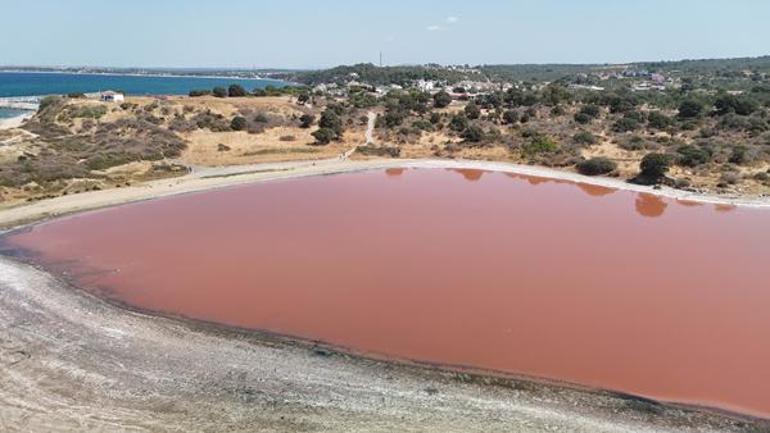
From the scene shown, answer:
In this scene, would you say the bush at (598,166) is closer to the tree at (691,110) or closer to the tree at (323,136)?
the tree at (691,110)

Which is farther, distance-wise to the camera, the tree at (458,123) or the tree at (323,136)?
the tree at (458,123)

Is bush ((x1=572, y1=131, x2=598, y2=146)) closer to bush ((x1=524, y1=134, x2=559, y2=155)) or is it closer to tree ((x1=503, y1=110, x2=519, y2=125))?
bush ((x1=524, y1=134, x2=559, y2=155))

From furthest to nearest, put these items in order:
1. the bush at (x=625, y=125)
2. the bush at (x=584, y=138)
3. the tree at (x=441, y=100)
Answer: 1. the tree at (x=441, y=100)
2. the bush at (x=625, y=125)
3. the bush at (x=584, y=138)

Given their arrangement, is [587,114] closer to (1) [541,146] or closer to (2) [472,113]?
(2) [472,113]

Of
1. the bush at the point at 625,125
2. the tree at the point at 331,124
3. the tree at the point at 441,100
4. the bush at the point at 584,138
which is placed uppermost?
the tree at the point at 441,100

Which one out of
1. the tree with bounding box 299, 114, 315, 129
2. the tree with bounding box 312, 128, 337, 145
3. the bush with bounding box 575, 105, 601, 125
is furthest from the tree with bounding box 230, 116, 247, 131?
the bush with bounding box 575, 105, 601, 125

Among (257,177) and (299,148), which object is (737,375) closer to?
(257,177)

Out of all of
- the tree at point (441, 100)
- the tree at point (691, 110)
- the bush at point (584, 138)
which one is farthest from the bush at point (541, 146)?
the tree at point (441, 100)
